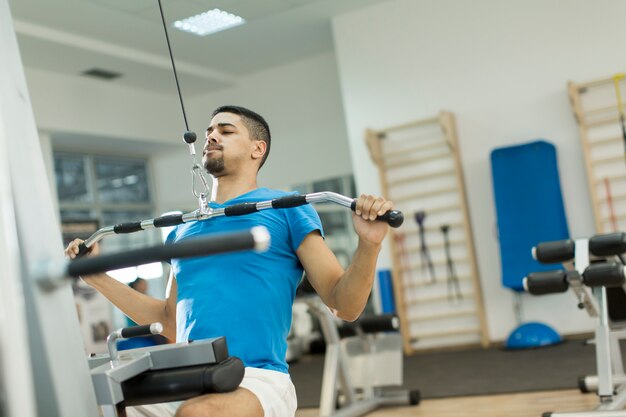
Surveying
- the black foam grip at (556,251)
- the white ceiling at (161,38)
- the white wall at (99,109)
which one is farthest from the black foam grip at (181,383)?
the white wall at (99,109)

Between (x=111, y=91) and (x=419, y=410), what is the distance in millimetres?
5390

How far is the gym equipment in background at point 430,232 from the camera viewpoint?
7000 millimetres

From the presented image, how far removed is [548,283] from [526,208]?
287cm

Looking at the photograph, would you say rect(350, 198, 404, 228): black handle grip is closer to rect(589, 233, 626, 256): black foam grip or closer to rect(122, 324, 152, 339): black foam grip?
rect(122, 324, 152, 339): black foam grip

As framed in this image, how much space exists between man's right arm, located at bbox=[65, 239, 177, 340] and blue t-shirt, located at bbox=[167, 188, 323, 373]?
9.2 inches

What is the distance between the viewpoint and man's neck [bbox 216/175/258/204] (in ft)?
7.45

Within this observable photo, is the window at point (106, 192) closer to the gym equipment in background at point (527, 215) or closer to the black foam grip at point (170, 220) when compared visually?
the gym equipment in background at point (527, 215)

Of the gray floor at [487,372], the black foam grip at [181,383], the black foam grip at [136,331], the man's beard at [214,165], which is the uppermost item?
the man's beard at [214,165]

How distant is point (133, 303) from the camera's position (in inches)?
88.4

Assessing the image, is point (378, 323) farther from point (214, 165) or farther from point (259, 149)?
point (214, 165)

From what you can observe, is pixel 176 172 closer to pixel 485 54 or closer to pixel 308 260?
Answer: pixel 485 54

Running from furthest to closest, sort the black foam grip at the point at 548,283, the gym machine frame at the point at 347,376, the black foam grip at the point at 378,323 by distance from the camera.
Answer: the black foam grip at the point at 378,323 → the gym machine frame at the point at 347,376 → the black foam grip at the point at 548,283

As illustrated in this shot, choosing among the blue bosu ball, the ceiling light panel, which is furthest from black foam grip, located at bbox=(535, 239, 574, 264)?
the ceiling light panel

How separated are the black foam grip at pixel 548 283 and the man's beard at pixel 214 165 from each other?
6.56ft
